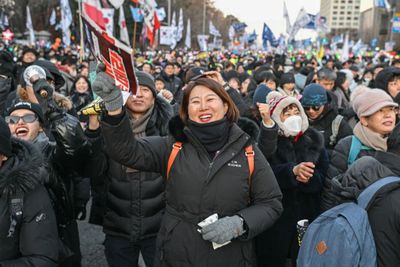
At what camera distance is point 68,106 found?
13.3ft

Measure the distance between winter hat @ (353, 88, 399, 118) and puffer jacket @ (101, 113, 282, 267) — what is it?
1115mm

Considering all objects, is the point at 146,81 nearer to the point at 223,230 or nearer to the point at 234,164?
the point at 234,164

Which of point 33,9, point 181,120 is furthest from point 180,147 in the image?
point 33,9

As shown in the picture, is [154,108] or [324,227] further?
[154,108]

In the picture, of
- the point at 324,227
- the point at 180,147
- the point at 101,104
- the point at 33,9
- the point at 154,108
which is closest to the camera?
the point at 324,227

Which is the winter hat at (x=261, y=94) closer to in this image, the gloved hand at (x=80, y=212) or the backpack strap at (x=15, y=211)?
the gloved hand at (x=80, y=212)

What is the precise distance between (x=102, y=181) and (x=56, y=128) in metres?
0.61

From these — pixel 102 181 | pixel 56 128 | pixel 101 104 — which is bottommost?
pixel 102 181

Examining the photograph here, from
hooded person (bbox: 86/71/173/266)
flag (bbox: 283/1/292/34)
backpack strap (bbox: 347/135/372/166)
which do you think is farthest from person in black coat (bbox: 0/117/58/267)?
flag (bbox: 283/1/292/34)

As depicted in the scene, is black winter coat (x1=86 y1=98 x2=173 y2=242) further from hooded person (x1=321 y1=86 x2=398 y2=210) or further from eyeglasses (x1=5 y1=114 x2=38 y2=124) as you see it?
hooded person (x1=321 y1=86 x2=398 y2=210)

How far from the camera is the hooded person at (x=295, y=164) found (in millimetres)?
3303

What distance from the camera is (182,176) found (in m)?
2.27

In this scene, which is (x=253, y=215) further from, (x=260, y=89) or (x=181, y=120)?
(x=260, y=89)

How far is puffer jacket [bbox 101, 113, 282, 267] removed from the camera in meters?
2.23
